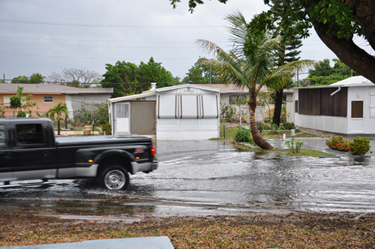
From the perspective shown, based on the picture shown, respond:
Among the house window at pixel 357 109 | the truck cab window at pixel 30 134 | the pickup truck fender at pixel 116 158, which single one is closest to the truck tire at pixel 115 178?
the pickup truck fender at pixel 116 158

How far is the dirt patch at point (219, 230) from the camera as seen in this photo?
17.1ft

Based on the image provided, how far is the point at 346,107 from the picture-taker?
925 inches

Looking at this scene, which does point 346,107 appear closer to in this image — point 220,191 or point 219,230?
point 220,191

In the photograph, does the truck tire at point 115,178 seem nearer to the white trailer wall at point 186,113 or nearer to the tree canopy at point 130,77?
the white trailer wall at point 186,113

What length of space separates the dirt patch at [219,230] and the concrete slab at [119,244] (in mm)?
243

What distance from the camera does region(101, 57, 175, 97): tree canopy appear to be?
164 feet

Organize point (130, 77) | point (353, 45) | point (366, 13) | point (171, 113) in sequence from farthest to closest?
point (130, 77)
point (171, 113)
point (353, 45)
point (366, 13)

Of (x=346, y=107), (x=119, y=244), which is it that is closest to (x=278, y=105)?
(x=346, y=107)

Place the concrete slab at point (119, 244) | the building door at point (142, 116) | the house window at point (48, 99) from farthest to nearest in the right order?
the house window at point (48, 99) < the building door at point (142, 116) < the concrete slab at point (119, 244)

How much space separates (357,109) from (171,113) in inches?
461

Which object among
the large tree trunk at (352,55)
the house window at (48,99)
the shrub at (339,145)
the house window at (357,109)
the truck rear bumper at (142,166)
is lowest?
the shrub at (339,145)

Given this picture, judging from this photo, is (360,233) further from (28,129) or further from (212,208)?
(28,129)

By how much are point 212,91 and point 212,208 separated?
15.2 m

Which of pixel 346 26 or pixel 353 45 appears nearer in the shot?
pixel 346 26
